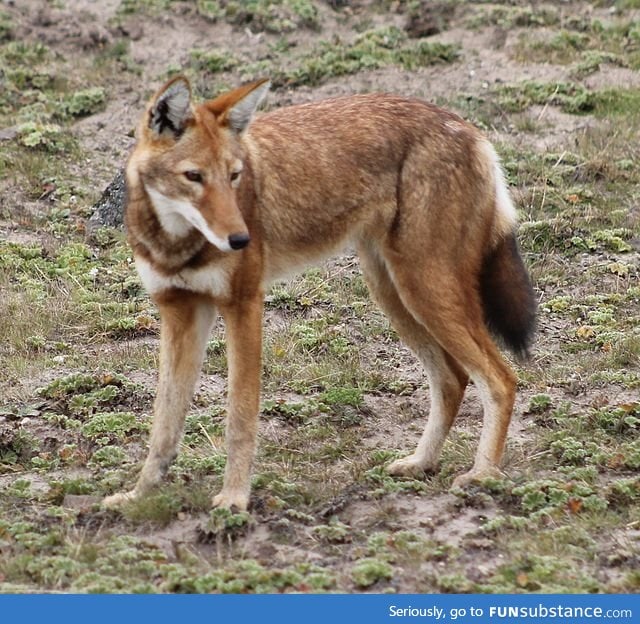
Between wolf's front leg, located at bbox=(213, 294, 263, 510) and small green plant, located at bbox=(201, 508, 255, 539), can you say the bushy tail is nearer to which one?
wolf's front leg, located at bbox=(213, 294, 263, 510)

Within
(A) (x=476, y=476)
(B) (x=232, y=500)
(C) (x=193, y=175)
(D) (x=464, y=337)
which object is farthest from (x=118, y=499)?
(D) (x=464, y=337)

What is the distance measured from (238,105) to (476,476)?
2.45 metres

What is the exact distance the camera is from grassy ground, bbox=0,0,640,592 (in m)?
5.95

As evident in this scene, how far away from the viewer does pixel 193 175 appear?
19.9 feet

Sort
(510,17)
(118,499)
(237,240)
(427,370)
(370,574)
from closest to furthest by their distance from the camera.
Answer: (370,574) → (237,240) → (118,499) → (427,370) → (510,17)

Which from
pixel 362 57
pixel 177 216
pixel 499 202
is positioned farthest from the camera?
pixel 362 57

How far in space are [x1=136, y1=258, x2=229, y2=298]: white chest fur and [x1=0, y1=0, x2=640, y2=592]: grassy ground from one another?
113 centimetres

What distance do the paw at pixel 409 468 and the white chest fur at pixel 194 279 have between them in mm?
1575

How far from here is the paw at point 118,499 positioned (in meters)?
6.55

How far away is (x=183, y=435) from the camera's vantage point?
7.38 meters

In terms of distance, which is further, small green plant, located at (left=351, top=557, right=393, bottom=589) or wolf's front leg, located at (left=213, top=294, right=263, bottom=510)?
wolf's front leg, located at (left=213, top=294, right=263, bottom=510)

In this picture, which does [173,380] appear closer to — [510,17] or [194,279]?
[194,279]

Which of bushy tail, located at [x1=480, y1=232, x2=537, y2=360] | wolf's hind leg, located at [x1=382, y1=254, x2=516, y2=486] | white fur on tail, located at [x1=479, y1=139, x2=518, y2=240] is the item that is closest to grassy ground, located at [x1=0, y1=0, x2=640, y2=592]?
wolf's hind leg, located at [x1=382, y1=254, x2=516, y2=486]

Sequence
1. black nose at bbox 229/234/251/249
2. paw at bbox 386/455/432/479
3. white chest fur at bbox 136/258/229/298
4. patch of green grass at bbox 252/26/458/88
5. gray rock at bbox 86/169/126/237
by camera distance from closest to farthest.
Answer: black nose at bbox 229/234/251/249
white chest fur at bbox 136/258/229/298
paw at bbox 386/455/432/479
gray rock at bbox 86/169/126/237
patch of green grass at bbox 252/26/458/88
